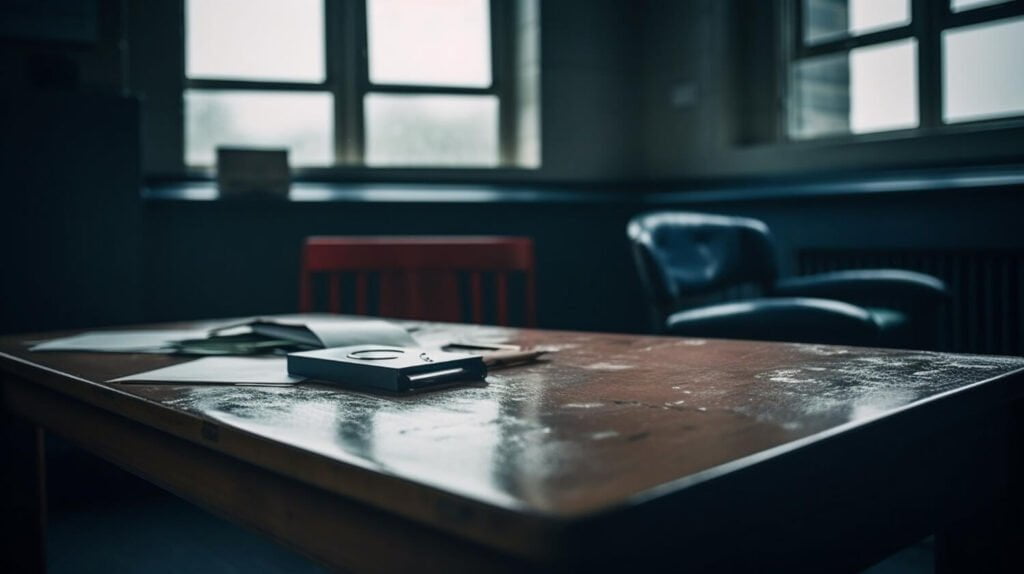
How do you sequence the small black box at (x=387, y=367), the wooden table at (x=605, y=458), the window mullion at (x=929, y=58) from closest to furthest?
the wooden table at (x=605, y=458)
the small black box at (x=387, y=367)
the window mullion at (x=929, y=58)

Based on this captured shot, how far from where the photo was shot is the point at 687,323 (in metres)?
2.37

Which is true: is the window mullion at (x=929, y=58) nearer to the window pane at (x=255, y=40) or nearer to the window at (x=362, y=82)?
the window at (x=362, y=82)

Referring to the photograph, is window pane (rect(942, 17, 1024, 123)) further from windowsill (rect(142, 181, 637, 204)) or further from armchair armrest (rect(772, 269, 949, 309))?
windowsill (rect(142, 181, 637, 204))

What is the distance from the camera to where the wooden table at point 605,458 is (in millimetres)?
524

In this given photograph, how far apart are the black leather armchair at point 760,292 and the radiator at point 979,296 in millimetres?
259

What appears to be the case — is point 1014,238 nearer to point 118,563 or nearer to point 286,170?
point 286,170

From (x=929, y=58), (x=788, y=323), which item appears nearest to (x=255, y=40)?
(x=788, y=323)

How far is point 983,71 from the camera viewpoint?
10.5 feet

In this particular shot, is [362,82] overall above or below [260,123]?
above

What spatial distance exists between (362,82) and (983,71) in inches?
95.2

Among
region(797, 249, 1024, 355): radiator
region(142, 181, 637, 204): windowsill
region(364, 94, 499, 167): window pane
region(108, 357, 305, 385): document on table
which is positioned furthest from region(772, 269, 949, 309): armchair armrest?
region(108, 357, 305, 385): document on table

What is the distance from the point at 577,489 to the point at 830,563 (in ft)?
0.93

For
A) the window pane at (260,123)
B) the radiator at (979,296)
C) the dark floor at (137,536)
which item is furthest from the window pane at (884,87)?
the window pane at (260,123)

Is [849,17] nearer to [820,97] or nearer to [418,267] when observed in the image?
[820,97]
